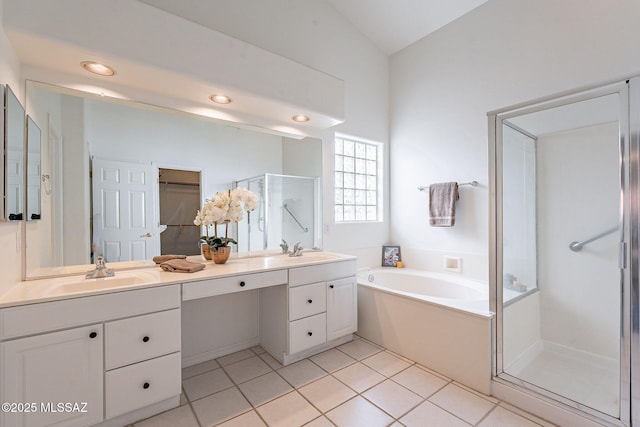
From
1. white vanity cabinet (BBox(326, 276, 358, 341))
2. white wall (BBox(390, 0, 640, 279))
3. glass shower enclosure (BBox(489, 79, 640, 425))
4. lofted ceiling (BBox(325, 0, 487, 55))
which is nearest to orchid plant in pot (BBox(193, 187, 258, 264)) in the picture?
white vanity cabinet (BBox(326, 276, 358, 341))

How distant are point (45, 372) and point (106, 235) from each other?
2.69ft

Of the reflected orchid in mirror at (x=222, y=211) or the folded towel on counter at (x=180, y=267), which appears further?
the reflected orchid in mirror at (x=222, y=211)

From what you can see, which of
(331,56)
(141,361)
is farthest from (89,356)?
(331,56)

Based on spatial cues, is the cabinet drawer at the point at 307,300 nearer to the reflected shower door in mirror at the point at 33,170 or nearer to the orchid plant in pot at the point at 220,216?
the orchid plant in pot at the point at 220,216

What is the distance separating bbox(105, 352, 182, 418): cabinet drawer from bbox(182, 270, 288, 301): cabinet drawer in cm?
36

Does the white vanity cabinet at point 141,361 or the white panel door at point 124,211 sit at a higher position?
the white panel door at point 124,211

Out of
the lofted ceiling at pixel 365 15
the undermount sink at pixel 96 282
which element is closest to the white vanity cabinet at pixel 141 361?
the undermount sink at pixel 96 282

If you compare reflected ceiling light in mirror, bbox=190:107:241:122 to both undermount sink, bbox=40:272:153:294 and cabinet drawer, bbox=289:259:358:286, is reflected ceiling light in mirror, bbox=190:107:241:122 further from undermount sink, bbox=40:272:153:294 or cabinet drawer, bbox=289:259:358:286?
cabinet drawer, bbox=289:259:358:286

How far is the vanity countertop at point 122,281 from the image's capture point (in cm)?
131

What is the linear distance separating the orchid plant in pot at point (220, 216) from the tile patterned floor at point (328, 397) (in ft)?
2.79

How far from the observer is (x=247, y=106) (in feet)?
7.48

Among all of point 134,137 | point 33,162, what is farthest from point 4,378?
point 134,137

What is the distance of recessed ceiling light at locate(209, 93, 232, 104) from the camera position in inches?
81.8

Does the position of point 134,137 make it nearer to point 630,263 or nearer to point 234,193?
point 234,193
